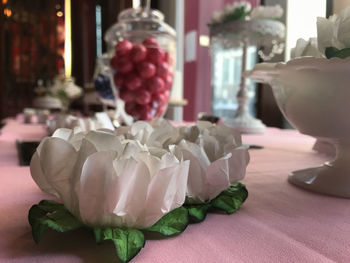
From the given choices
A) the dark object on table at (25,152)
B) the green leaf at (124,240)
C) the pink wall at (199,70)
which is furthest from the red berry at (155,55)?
the pink wall at (199,70)

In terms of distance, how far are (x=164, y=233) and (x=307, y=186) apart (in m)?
0.21

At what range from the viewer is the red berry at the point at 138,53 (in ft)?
2.79

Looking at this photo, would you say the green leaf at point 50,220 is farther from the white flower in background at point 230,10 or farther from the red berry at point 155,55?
the white flower in background at point 230,10

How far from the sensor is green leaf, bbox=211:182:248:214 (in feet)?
0.95

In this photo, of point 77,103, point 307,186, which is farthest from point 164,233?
point 77,103

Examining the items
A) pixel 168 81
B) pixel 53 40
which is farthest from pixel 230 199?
pixel 53 40

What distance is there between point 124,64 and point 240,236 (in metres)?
0.68

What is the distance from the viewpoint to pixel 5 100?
4.23 metres

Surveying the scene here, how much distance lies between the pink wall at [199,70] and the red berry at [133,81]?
215 centimetres

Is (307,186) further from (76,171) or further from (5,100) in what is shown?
(5,100)

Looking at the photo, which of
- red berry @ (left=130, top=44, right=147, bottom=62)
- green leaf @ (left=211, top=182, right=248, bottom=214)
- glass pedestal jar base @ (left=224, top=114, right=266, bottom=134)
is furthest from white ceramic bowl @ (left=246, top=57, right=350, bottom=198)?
glass pedestal jar base @ (left=224, top=114, right=266, bottom=134)

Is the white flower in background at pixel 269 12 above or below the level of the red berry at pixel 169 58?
above

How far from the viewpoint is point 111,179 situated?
21 centimetres

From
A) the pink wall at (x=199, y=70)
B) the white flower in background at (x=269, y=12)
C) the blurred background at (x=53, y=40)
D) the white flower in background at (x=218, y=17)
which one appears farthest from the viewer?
the blurred background at (x=53, y=40)
